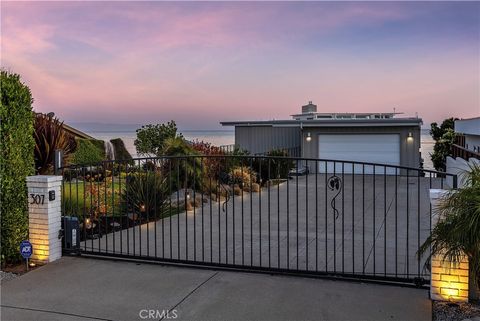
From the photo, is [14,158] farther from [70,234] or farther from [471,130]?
[471,130]

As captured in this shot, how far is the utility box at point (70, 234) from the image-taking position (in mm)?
5992

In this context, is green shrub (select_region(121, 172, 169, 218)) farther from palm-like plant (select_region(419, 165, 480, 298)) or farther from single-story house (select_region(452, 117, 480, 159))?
single-story house (select_region(452, 117, 480, 159))

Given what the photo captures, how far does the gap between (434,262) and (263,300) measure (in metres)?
1.70

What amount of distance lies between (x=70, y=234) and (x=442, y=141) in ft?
78.1

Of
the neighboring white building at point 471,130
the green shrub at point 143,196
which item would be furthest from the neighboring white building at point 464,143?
the green shrub at point 143,196

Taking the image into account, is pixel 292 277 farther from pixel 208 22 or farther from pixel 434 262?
pixel 208 22

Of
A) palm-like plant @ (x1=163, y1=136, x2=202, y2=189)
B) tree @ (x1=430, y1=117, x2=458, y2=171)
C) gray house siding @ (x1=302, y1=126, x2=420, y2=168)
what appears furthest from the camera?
tree @ (x1=430, y1=117, x2=458, y2=171)

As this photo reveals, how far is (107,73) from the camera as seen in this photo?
57.7 ft

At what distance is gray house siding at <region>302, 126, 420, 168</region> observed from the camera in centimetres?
1856

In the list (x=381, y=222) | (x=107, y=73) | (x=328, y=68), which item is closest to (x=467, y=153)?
(x=381, y=222)

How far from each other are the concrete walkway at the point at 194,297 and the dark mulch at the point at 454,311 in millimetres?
83

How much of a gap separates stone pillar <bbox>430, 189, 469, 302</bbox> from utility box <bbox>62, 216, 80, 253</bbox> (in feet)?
14.6

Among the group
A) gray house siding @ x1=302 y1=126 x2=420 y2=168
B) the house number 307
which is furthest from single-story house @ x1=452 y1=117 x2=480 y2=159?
the house number 307
